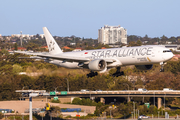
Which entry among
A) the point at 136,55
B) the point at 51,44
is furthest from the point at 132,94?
the point at 136,55

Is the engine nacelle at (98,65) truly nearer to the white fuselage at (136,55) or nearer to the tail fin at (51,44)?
the white fuselage at (136,55)

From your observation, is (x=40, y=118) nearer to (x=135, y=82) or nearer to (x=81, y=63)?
(x=81, y=63)

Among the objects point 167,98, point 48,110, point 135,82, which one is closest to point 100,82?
point 135,82

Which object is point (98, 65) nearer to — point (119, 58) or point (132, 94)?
point (119, 58)

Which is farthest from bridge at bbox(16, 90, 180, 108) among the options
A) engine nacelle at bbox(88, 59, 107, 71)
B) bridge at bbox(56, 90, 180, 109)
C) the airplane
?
engine nacelle at bbox(88, 59, 107, 71)

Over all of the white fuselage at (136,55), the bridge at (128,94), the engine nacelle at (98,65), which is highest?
the white fuselage at (136,55)

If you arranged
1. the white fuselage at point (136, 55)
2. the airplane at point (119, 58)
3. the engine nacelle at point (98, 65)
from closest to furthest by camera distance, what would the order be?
the white fuselage at point (136, 55), the airplane at point (119, 58), the engine nacelle at point (98, 65)

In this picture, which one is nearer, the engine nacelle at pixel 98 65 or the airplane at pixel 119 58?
the airplane at pixel 119 58

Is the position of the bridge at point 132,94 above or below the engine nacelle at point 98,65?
below

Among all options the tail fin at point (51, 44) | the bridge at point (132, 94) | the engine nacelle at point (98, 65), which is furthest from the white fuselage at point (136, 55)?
the bridge at point (132, 94)

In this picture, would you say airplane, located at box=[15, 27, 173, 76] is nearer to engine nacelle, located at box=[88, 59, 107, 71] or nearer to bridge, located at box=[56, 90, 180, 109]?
engine nacelle, located at box=[88, 59, 107, 71]
